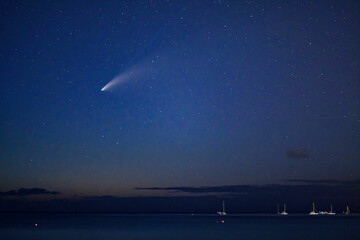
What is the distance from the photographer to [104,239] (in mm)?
81062

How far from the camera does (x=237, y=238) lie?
82.6 meters

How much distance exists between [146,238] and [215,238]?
1403 cm

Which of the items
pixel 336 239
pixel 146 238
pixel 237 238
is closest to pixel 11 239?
pixel 146 238

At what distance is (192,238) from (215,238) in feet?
15.4

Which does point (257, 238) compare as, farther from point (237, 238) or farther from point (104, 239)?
point (104, 239)

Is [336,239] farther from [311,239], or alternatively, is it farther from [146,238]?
[146,238]

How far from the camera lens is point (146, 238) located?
268 ft

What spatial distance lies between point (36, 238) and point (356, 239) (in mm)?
62521

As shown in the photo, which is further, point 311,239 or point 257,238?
point 257,238

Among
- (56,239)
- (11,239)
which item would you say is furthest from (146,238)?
(11,239)

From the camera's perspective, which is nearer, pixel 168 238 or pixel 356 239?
pixel 356 239

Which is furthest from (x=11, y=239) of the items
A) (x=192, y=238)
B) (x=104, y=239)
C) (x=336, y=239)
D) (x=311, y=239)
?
(x=336, y=239)

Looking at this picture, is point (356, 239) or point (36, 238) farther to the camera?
point (36, 238)

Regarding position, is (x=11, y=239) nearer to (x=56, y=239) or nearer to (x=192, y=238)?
(x=56, y=239)
